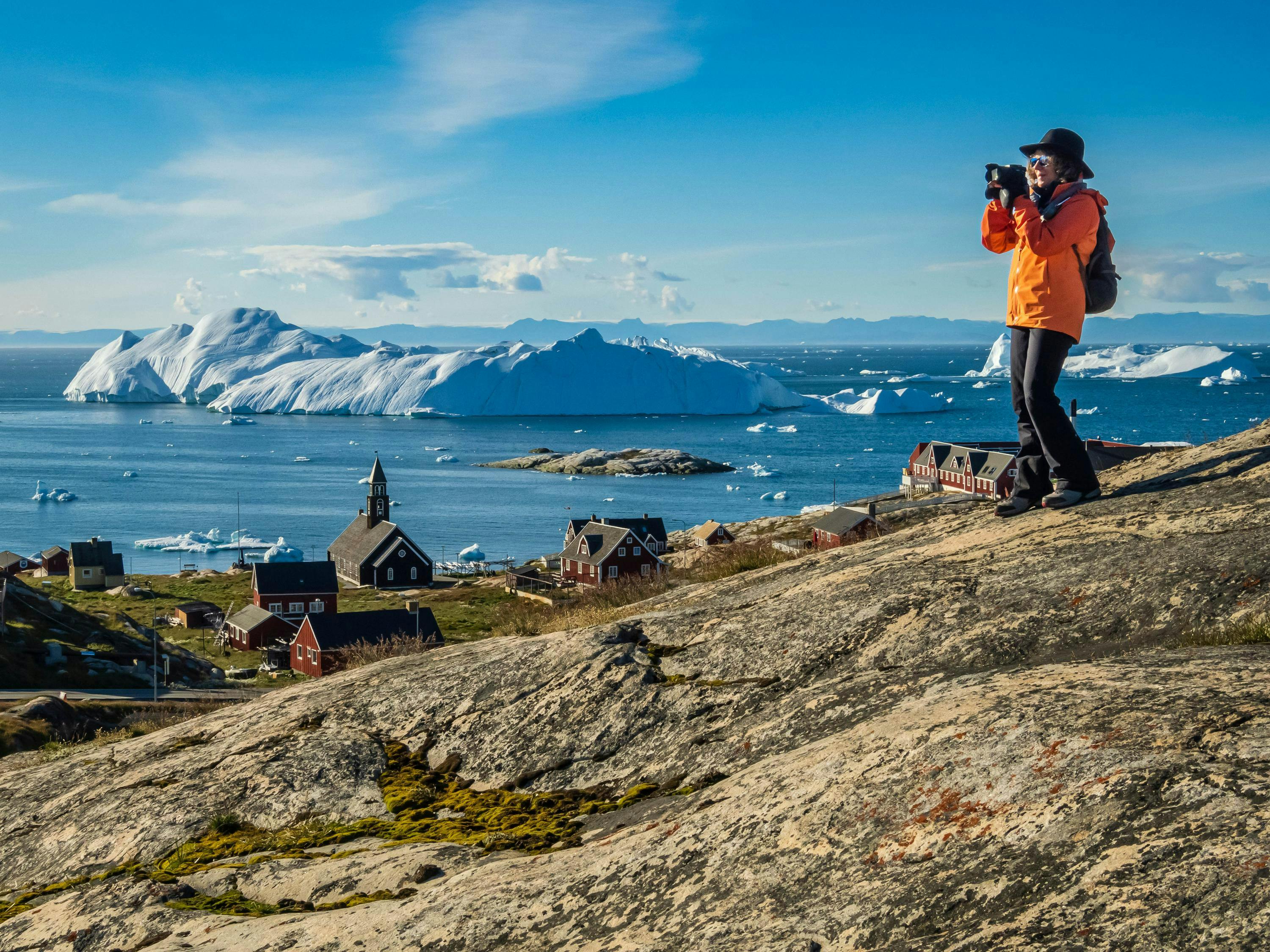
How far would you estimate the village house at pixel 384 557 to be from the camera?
2741 inches

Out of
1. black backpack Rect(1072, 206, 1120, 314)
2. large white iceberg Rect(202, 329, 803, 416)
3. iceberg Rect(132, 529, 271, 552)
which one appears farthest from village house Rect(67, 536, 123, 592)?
Answer: large white iceberg Rect(202, 329, 803, 416)

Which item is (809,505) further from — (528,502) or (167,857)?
(167,857)

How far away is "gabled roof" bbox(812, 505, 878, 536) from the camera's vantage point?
153 ft

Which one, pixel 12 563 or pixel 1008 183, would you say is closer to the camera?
pixel 1008 183

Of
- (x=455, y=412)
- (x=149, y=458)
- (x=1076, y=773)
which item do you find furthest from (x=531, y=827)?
(x=455, y=412)

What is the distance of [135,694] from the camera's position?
3794 centimetres

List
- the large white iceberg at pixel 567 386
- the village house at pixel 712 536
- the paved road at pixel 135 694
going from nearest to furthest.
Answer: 1. the paved road at pixel 135 694
2. the village house at pixel 712 536
3. the large white iceberg at pixel 567 386

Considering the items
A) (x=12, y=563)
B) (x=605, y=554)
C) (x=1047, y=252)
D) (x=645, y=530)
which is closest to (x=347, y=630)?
(x=605, y=554)

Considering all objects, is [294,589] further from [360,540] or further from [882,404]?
[882,404]

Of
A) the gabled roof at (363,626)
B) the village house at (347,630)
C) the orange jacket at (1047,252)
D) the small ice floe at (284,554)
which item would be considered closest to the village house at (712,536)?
the gabled roof at (363,626)

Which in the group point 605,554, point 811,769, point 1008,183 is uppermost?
point 1008,183

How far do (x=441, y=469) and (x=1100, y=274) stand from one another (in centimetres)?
12026

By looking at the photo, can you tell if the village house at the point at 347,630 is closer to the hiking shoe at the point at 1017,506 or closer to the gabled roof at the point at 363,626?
the gabled roof at the point at 363,626

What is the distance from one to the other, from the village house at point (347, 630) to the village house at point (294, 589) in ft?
37.7
